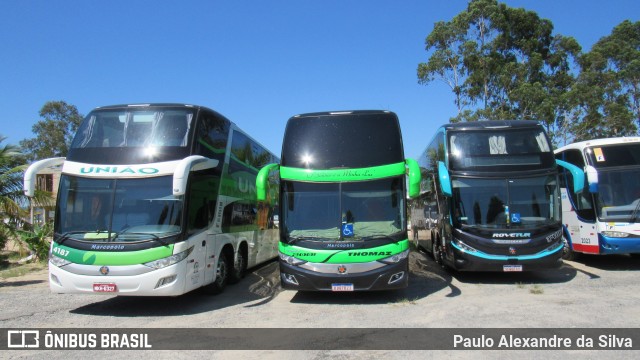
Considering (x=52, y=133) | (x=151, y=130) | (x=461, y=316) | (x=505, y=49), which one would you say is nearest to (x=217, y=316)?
(x=151, y=130)

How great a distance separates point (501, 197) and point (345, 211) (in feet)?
13.2

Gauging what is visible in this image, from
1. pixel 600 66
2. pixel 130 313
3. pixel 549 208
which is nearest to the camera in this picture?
pixel 130 313

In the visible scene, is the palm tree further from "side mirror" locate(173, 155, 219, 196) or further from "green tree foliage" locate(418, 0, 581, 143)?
"green tree foliage" locate(418, 0, 581, 143)

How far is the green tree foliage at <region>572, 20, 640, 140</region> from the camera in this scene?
1092 inches

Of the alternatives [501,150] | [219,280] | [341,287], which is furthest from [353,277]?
[501,150]

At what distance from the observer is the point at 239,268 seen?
11.5 m

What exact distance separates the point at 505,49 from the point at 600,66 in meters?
6.05

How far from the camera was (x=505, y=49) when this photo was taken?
30.0 m

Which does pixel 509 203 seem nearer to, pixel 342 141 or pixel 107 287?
pixel 342 141

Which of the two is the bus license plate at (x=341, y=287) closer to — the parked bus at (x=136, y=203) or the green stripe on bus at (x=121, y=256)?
the parked bus at (x=136, y=203)

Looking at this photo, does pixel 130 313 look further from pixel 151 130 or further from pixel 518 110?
pixel 518 110

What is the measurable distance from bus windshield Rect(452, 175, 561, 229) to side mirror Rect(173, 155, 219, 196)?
18.9 feet

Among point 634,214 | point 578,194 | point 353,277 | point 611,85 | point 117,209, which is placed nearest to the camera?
point 117,209

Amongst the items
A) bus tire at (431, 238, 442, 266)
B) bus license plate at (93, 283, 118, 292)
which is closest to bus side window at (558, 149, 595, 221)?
bus tire at (431, 238, 442, 266)
